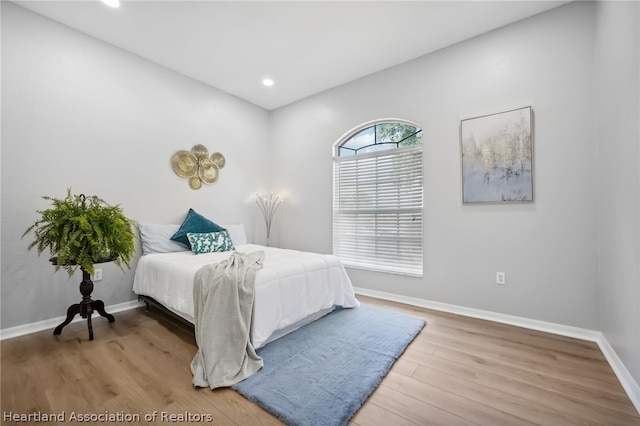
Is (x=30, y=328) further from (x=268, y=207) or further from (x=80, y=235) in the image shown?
(x=268, y=207)

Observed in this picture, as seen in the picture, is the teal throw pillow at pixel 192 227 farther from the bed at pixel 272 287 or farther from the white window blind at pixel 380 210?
the white window blind at pixel 380 210

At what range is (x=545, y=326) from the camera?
8.19ft

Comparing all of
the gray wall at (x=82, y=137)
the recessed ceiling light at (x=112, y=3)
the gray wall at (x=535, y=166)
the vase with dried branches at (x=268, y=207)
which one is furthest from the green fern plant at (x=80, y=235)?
the gray wall at (x=535, y=166)

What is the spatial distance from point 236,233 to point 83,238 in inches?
74.9

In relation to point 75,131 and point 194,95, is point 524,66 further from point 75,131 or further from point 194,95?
point 75,131

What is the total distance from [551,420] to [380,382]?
2.91 feet

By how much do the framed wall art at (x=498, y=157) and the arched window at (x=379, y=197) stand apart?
0.56 m

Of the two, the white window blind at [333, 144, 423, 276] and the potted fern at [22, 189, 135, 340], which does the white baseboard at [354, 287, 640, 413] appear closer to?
the white window blind at [333, 144, 423, 276]

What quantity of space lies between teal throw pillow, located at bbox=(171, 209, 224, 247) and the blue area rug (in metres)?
1.86

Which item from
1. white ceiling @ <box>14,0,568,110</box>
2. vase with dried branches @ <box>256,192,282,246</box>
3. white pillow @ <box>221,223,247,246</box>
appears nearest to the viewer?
white ceiling @ <box>14,0,568,110</box>

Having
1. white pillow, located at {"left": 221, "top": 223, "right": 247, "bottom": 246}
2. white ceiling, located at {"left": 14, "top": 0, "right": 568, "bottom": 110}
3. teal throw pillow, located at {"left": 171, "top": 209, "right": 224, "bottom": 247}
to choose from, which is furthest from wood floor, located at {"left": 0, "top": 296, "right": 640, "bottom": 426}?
white ceiling, located at {"left": 14, "top": 0, "right": 568, "bottom": 110}

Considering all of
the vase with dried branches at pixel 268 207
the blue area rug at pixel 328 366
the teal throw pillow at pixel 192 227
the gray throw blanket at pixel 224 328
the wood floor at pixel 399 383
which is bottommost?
the wood floor at pixel 399 383

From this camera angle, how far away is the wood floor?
4.80 ft

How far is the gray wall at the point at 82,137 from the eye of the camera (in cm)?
246
